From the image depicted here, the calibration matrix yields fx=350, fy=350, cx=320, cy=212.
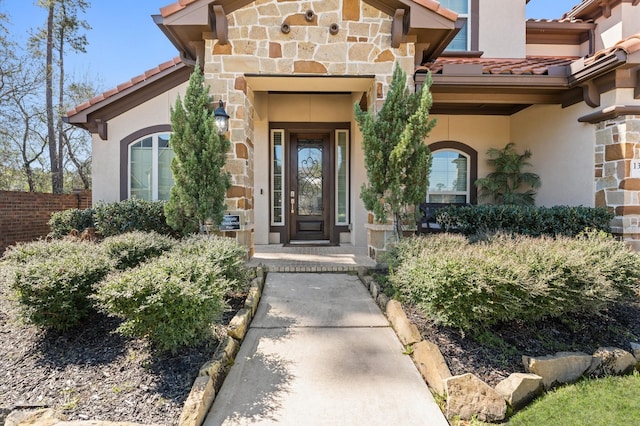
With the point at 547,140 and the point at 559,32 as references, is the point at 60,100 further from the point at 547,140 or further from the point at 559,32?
the point at 559,32

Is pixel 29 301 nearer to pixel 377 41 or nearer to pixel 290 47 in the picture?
pixel 290 47

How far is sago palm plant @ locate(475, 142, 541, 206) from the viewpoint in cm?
693

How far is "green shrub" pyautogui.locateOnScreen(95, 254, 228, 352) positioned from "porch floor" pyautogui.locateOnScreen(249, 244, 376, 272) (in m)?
2.40

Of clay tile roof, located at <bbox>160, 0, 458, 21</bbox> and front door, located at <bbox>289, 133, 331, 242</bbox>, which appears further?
front door, located at <bbox>289, 133, 331, 242</bbox>

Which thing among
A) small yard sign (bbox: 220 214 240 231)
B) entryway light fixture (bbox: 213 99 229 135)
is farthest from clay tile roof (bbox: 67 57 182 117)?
small yard sign (bbox: 220 214 240 231)

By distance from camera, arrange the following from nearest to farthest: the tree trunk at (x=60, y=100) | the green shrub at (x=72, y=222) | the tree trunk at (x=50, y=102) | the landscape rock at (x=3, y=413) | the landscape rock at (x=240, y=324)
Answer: the landscape rock at (x=3, y=413) → the landscape rock at (x=240, y=324) → the green shrub at (x=72, y=222) → the tree trunk at (x=50, y=102) → the tree trunk at (x=60, y=100)

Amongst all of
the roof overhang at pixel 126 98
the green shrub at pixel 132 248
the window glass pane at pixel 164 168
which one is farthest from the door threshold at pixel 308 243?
the roof overhang at pixel 126 98

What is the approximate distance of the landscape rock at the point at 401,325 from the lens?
319cm

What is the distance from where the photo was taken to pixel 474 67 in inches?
216

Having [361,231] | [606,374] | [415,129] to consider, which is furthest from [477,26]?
[606,374]

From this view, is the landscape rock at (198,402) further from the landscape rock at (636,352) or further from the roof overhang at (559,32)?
the roof overhang at (559,32)

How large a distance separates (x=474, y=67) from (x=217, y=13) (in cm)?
398

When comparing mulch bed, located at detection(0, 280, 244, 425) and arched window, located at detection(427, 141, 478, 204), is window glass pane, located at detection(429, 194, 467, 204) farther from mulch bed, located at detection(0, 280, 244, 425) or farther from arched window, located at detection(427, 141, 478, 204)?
mulch bed, located at detection(0, 280, 244, 425)

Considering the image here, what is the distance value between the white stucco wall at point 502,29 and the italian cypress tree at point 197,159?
20.1ft
